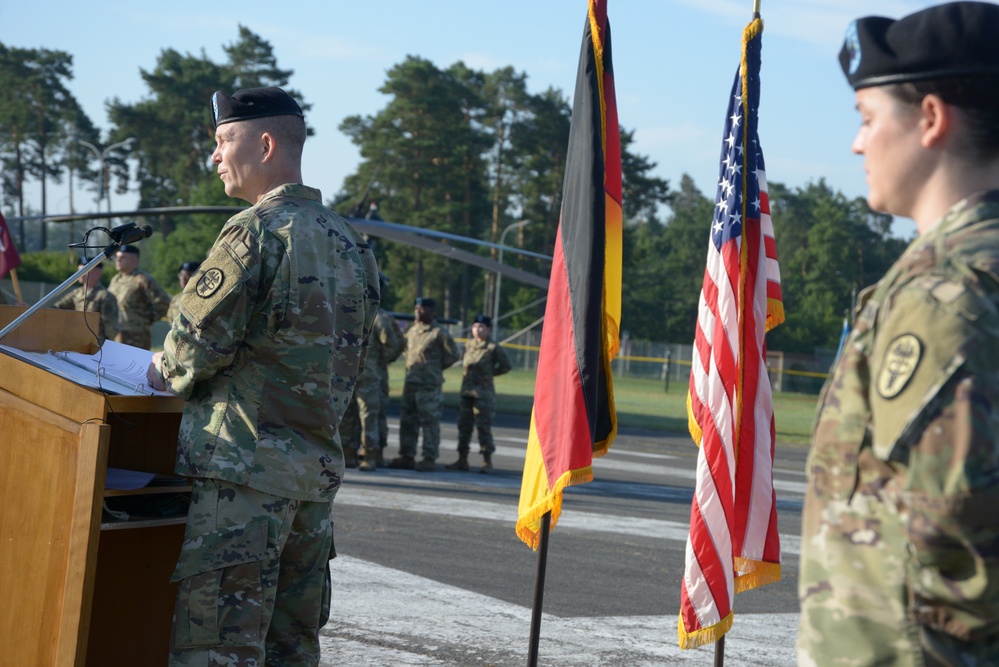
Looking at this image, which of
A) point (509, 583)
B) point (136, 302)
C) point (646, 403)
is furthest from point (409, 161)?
point (509, 583)

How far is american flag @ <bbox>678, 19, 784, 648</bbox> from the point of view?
4.58 m

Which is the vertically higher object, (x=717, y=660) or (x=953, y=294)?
(x=953, y=294)

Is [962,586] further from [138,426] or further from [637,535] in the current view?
[637,535]

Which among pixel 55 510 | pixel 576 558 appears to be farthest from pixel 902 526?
pixel 576 558

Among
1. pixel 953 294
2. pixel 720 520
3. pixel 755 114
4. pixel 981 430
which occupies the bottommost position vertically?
pixel 720 520

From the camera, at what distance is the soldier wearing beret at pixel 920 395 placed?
151 cm

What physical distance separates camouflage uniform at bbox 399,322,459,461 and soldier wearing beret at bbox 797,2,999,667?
11.9 meters

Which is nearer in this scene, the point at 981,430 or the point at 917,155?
the point at 981,430

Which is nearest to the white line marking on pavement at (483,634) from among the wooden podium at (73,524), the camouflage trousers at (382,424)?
the wooden podium at (73,524)

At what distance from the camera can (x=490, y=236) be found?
63875mm

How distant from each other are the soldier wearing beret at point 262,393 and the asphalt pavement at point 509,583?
1.68 meters

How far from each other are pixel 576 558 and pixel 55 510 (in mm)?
5182

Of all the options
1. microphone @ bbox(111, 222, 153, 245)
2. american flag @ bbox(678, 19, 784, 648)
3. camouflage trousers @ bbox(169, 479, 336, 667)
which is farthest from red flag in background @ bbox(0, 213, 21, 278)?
camouflage trousers @ bbox(169, 479, 336, 667)

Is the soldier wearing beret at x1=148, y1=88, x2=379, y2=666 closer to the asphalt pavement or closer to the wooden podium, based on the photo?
the wooden podium
